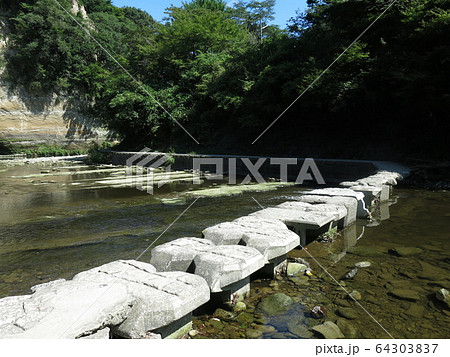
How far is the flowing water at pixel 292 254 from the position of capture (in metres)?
2.15

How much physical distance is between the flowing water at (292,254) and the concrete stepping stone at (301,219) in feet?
0.76

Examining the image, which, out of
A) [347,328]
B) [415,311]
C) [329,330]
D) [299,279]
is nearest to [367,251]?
[299,279]

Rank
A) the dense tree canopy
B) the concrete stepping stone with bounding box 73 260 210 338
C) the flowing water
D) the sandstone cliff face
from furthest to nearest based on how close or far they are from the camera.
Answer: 1. the sandstone cliff face
2. the dense tree canopy
3. the flowing water
4. the concrete stepping stone with bounding box 73 260 210 338

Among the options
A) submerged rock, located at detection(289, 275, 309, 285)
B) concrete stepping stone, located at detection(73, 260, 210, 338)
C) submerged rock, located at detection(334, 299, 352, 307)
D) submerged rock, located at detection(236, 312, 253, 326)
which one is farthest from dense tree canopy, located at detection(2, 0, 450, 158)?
concrete stepping stone, located at detection(73, 260, 210, 338)

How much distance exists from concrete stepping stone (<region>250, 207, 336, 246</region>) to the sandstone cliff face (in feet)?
85.2

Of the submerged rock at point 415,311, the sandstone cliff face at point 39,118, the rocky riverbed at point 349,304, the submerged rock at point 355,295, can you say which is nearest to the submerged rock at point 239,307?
the rocky riverbed at point 349,304

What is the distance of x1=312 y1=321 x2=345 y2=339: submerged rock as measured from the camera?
6.50 feet

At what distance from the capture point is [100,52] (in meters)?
27.0

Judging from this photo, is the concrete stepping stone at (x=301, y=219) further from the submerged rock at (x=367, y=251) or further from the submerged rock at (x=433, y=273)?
the submerged rock at (x=433, y=273)

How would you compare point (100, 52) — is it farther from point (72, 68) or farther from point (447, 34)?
point (447, 34)

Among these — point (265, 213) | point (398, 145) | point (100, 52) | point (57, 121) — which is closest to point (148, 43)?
point (100, 52)

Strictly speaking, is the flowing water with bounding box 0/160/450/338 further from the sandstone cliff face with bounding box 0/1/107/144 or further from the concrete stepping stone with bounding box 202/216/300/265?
the sandstone cliff face with bounding box 0/1/107/144

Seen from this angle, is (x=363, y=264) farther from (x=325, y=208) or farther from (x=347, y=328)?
(x=347, y=328)

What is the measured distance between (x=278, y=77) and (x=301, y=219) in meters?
10.0
